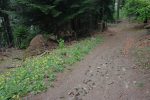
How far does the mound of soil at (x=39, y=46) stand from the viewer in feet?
60.4

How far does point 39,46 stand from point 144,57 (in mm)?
8937

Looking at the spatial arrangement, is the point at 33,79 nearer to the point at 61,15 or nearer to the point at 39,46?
the point at 39,46

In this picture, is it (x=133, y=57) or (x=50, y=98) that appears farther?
(x=133, y=57)

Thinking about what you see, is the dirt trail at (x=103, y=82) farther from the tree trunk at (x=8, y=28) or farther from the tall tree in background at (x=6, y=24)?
the tree trunk at (x=8, y=28)

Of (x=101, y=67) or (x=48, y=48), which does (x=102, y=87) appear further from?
(x=48, y=48)

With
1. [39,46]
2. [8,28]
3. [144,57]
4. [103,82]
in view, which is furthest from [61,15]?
[103,82]

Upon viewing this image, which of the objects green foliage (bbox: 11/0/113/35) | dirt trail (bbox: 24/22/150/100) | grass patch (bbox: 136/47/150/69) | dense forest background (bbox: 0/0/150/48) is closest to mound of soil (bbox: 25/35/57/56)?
dense forest background (bbox: 0/0/150/48)

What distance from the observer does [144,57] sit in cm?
1198

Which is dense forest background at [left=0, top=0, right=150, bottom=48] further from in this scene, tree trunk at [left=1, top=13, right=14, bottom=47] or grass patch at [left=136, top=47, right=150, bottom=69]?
grass patch at [left=136, top=47, right=150, bottom=69]

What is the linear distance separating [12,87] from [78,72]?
2898 mm

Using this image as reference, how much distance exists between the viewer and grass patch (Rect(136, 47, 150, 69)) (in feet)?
35.4

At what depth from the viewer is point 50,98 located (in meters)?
8.00

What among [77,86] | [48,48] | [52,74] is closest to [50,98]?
[77,86]

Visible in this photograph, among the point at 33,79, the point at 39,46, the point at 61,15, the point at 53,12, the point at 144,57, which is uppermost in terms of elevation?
the point at 53,12
